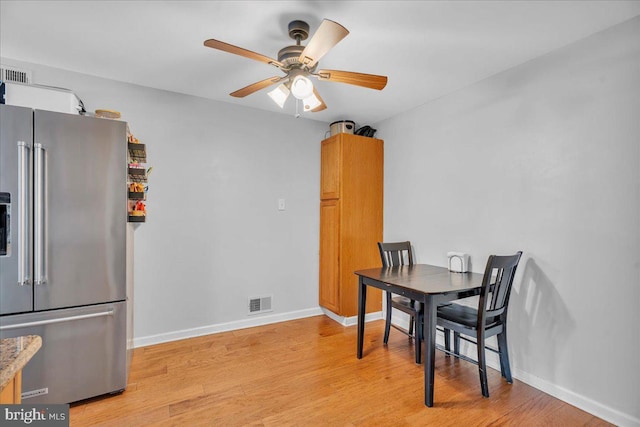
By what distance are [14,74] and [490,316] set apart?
394cm

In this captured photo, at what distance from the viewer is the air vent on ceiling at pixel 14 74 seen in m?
2.29

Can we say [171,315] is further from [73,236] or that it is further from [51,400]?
[73,236]

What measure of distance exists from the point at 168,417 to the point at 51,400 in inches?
28.8

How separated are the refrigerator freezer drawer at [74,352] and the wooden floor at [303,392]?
Answer: 0.46ft

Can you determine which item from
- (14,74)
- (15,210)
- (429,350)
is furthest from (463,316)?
(14,74)

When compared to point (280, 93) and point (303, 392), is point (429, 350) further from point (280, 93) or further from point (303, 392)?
point (280, 93)

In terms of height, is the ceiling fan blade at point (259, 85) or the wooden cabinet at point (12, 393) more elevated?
the ceiling fan blade at point (259, 85)

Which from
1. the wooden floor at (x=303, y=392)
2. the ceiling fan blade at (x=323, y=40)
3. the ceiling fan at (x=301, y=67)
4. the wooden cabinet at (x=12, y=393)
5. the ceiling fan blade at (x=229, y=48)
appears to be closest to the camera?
the wooden cabinet at (x=12, y=393)

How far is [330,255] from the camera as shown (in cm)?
355

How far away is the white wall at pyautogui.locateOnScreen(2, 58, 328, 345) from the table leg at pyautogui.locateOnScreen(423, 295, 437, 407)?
1887 mm

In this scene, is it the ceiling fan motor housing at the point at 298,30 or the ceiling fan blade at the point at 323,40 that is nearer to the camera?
the ceiling fan blade at the point at 323,40

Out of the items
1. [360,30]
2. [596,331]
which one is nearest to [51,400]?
[360,30]

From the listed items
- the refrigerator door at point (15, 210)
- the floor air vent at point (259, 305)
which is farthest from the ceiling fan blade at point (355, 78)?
the floor air vent at point (259, 305)

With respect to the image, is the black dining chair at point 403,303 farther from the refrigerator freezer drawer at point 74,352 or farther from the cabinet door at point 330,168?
the refrigerator freezer drawer at point 74,352
